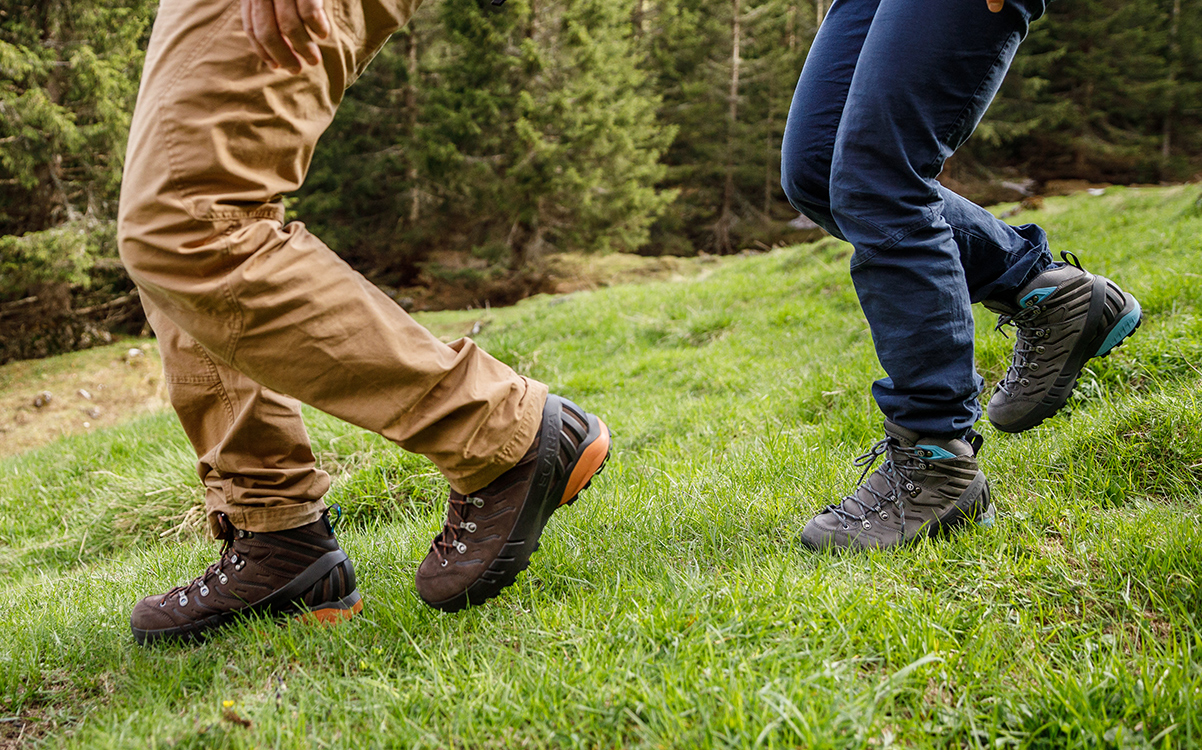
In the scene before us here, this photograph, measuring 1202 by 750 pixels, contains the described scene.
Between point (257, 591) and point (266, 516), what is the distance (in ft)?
0.62

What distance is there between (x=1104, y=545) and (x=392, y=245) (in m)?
21.5

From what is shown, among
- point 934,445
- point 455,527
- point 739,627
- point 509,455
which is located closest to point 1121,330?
point 934,445

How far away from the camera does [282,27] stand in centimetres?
122

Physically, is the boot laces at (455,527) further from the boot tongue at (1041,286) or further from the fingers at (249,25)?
the boot tongue at (1041,286)

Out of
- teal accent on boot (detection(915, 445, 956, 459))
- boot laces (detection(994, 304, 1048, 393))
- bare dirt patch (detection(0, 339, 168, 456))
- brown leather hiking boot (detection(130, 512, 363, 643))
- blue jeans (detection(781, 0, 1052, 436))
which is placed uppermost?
blue jeans (detection(781, 0, 1052, 436))

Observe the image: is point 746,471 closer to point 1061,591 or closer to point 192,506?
point 1061,591

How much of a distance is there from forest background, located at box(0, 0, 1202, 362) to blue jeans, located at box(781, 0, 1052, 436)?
41.5 ft

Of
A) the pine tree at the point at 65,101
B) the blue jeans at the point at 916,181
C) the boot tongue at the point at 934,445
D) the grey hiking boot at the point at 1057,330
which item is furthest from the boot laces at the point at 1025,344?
the pine tree at the point at 65,101

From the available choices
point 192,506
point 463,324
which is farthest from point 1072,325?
point 463,324

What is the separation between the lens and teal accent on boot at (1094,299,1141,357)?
1930 millimetres

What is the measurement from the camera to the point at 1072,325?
1.88m

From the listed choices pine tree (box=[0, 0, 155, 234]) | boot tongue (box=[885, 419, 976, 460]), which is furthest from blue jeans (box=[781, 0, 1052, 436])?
pine tree (box=[0, 0, 155, 234])

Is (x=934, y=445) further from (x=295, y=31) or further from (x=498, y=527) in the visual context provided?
(x=295, y=31)

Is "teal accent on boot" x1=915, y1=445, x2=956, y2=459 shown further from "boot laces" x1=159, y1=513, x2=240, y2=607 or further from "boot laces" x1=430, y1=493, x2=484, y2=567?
"boot laces" x1=159, y1=513, x2=240, y2=607
